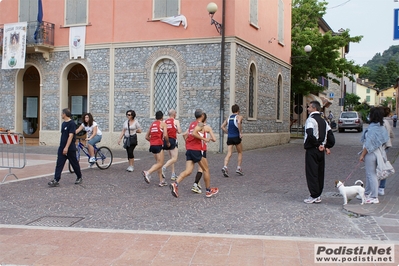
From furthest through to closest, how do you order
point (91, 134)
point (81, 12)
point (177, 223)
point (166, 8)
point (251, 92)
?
point (251, 92) < point (81, 12) < point (166, 8) < point (91, 134) < point (177, 223)

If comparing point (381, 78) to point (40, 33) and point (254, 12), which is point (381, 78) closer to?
point (254, 12)

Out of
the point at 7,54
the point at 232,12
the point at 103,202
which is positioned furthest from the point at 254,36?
the point at 103,202

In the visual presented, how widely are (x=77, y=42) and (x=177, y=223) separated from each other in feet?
50.5

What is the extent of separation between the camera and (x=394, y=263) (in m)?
4.53

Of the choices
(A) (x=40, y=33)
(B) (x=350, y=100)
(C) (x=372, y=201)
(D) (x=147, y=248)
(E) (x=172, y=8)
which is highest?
(E) (x=172, y=8)

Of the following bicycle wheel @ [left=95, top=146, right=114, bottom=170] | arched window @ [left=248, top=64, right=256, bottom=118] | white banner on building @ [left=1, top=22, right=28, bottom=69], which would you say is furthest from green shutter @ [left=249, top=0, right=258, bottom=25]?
white banner on building @ [left=1, top=22, right=28, bottom=69]

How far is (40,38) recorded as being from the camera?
19891 mm

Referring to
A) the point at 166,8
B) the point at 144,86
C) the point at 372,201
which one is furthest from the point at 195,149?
the point at 166,8

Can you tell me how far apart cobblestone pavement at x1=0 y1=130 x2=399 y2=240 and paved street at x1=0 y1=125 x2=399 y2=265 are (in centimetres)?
1

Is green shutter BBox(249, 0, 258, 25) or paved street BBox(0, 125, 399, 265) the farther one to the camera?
green shutter BBox(249, 0, 258, 25)

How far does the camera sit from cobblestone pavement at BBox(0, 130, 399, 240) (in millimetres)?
6117

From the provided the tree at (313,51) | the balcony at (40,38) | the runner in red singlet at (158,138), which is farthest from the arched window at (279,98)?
the runner in red singlet at (158,138)

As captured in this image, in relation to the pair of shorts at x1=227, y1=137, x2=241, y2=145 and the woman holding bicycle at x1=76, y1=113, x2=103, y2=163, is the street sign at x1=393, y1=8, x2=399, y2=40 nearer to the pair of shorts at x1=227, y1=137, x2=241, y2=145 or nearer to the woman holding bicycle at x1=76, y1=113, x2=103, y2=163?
the pair of shorts at x1=227, y1=137, x2=241, y2=145

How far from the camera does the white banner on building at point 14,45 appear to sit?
1988 cm
